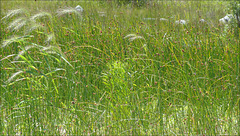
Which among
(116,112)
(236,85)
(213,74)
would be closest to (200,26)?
(213,74)

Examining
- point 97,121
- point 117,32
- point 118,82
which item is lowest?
point 97,121

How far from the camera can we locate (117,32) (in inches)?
166

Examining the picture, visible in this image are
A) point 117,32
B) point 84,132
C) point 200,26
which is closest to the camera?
point 84,132

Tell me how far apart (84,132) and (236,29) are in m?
3.82

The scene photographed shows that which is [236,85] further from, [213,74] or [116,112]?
[116,112]

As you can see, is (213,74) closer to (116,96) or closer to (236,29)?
(116,96)

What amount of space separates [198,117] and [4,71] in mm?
2578

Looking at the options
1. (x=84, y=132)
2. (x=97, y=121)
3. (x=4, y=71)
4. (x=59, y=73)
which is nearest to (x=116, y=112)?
(x=97, y=121)

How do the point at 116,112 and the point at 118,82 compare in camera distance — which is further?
the point at 118,82

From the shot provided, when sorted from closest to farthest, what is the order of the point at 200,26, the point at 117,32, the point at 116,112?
1. the point at 116,112
2. the point at 117,32
3. the point at 200,26

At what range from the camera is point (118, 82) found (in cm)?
290

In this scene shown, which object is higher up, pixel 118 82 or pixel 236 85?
pixel 118 82

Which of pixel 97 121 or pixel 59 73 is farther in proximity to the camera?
pixel 59 73

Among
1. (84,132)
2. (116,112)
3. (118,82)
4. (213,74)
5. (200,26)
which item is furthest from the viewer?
(200,26)
